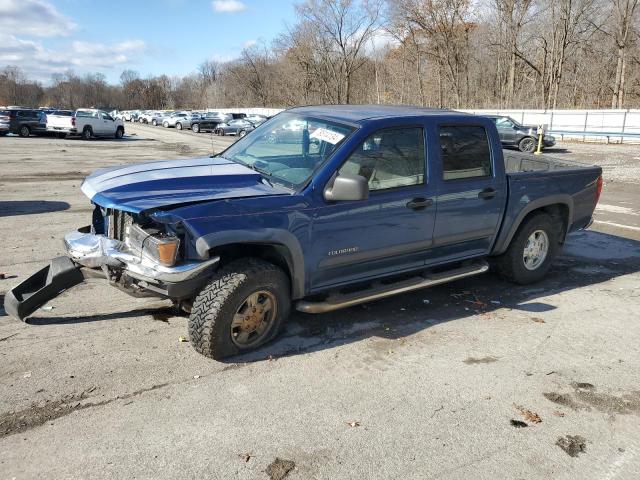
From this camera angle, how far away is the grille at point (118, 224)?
13.3ft

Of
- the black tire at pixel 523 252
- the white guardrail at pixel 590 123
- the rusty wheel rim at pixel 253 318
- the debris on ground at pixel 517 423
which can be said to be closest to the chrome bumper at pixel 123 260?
the rusty wheel rim at pixel 253 318

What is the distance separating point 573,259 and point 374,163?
4144mm

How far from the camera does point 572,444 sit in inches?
126

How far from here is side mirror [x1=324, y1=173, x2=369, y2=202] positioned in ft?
12.9

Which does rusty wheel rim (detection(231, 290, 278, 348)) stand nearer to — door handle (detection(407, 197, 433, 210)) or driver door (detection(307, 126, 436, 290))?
driver door (detection(307, 126, 436, 290))

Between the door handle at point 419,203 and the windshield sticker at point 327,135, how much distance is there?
856 millimetres

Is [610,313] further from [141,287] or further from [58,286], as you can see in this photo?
[58,286]

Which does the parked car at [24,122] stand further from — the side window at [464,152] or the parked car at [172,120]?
the side window at [464,152]

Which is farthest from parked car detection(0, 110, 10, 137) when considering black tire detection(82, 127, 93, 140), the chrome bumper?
the chrome bumper

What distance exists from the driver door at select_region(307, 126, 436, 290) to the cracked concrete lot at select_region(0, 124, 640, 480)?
0.59 metres

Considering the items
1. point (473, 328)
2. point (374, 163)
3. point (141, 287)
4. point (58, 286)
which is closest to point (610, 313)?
point (473, 328)

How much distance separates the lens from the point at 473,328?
480 cm

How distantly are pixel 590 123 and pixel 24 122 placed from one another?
114 ft

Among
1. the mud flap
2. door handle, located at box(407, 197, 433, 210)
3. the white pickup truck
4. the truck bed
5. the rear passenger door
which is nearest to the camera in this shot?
the mud flap
